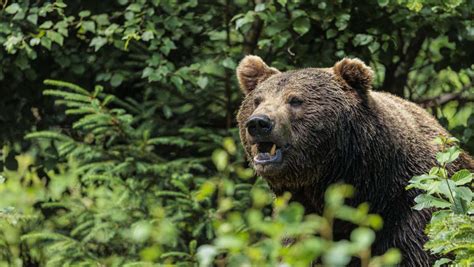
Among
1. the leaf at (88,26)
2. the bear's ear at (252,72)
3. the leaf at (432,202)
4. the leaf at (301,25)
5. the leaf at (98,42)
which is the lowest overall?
the leaf at (98,42)

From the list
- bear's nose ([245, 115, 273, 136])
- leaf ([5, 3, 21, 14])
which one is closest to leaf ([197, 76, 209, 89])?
leaf ([5, 3, 21, 14])

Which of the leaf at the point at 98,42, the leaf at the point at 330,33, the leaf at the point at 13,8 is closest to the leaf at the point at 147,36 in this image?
the leaf at the point at 98,42

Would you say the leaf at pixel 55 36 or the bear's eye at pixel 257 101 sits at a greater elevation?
the bear's eye at pixel 257 101

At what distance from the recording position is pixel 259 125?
5531 mm

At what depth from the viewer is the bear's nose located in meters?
5.52

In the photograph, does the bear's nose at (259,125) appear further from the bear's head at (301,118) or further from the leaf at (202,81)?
the leaf at (202,81)

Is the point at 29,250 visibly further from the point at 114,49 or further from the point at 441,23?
the point at 441,23

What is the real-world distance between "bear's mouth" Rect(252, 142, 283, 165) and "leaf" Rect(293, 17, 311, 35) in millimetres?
2232

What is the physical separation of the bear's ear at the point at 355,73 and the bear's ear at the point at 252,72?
0.46 m

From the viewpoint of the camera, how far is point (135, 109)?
8484 mm

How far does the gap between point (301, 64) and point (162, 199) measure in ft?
5.12

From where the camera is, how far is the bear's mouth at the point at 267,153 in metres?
5.67

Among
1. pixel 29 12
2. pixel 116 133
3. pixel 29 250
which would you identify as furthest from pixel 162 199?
pixel 29 12

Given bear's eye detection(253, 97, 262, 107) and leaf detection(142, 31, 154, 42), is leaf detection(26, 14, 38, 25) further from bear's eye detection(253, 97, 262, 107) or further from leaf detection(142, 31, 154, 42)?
bear's eye detection(253, 97, 262, 107)
